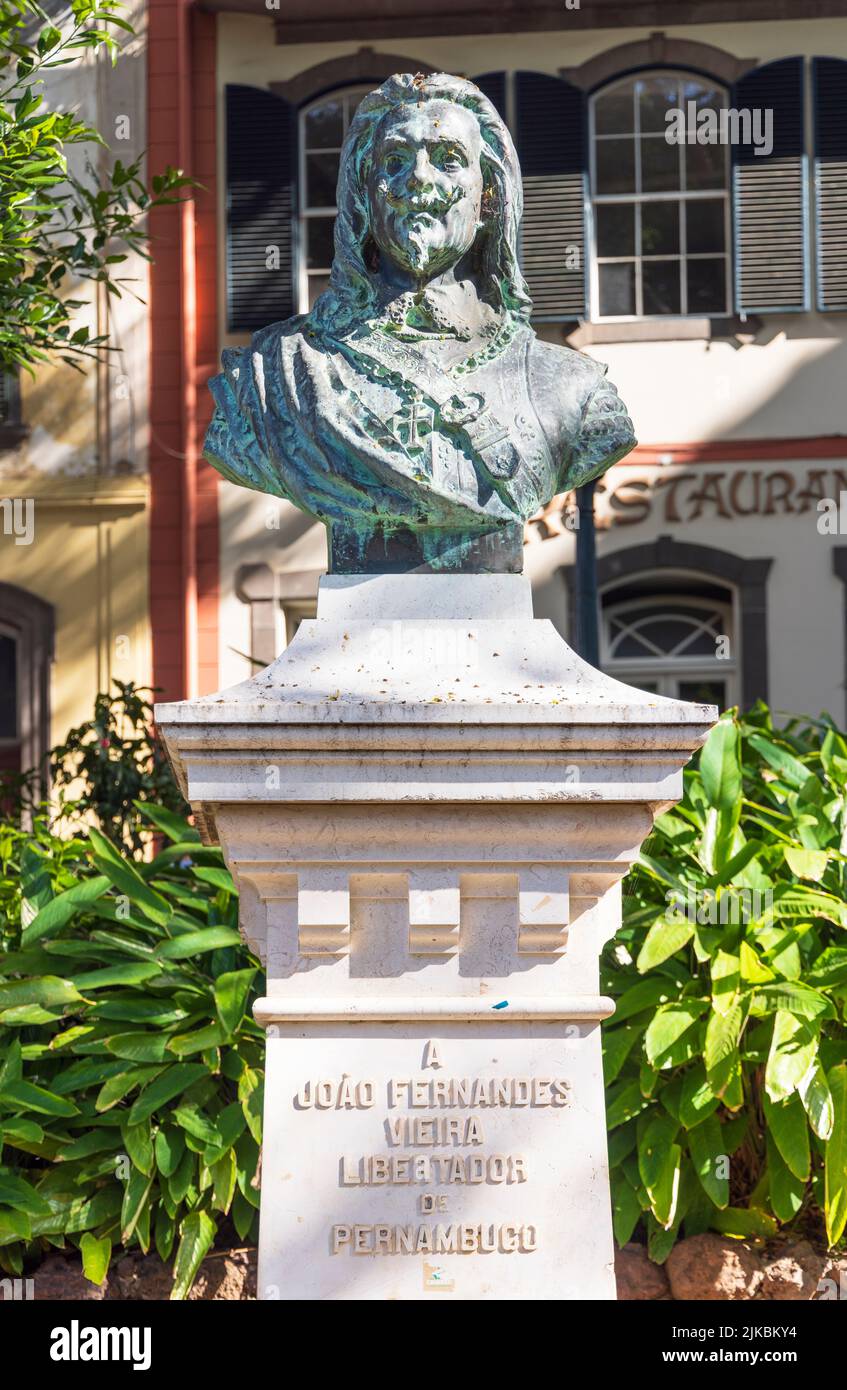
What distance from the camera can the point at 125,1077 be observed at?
5.18 meters

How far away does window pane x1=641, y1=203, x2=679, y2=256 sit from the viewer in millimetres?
12320

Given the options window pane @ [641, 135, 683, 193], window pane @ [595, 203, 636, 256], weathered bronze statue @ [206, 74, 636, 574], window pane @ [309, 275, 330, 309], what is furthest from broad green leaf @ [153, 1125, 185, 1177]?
window pane @ [641, 135, 683, 193]

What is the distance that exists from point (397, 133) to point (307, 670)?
1122 mm

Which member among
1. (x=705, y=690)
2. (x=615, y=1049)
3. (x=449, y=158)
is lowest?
(x=615, y=1049)

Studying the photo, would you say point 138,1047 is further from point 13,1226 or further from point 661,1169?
point 661,1169

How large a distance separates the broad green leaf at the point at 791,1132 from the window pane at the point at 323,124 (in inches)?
353

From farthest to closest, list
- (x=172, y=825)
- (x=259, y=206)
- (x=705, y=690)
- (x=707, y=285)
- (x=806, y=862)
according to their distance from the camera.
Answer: (x=705, y=690) → (x=707, y=285) → (x=259, y=206) → (x=172, y=825) → (x=806, y=862)

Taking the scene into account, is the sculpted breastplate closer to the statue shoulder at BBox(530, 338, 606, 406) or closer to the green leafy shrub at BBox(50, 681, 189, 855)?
the statue shoulder at BBox(530, 338, 606, 406)

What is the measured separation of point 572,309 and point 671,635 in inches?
88.4

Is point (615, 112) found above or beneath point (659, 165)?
above

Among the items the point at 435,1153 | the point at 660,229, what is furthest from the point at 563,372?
the point at 660,229

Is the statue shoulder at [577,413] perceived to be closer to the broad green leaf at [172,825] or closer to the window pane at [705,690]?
the broad green leaf at [172,825]
